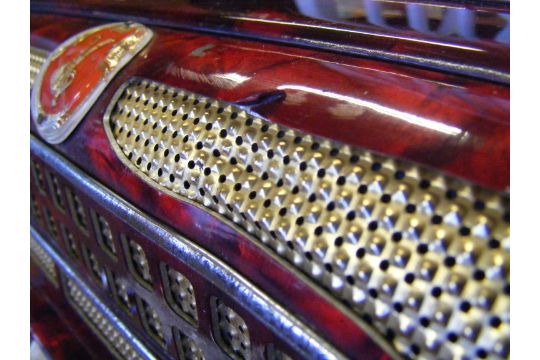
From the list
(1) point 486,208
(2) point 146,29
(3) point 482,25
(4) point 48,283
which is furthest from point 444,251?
(4) point 48,283

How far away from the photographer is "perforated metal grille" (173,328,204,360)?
93 cm

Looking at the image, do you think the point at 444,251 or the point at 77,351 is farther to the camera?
the point at 77,351

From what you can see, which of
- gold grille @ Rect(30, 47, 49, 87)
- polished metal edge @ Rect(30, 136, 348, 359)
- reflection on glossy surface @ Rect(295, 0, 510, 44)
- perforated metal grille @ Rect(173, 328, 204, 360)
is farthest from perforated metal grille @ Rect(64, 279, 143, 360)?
reflection on glossy surface @ Rect(295, 0, 510, 44)

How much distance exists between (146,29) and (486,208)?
0.81 meters

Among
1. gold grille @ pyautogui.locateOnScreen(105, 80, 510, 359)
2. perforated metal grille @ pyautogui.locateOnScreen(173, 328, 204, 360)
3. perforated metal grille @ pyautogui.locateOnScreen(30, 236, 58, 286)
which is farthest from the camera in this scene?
perforated metal grille @ pyautogui.locateOnScreen(30, 236, 58, 286)

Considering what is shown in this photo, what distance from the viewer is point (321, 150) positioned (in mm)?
680

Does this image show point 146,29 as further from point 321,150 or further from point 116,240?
point 321,150

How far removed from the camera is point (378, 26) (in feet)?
2.69

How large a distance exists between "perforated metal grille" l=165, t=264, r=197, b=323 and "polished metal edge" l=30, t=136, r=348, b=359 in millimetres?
57

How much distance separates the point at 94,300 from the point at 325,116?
81 centimetres

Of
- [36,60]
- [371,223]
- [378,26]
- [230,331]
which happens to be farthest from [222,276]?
[36,60]

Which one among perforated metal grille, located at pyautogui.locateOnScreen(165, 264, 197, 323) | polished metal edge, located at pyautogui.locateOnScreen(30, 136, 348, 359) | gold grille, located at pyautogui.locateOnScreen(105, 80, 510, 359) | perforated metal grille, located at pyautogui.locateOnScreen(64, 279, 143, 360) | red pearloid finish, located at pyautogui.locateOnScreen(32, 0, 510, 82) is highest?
red pearloid finish, located at pyautogui.locateOnScreen(32, 0, 510, 82)

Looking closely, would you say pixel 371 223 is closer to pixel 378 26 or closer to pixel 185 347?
pixel 378 26

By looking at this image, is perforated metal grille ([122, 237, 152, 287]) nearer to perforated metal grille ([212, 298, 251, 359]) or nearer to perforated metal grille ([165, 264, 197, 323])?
perforated metal grille ([165, 264, 197, 323])
